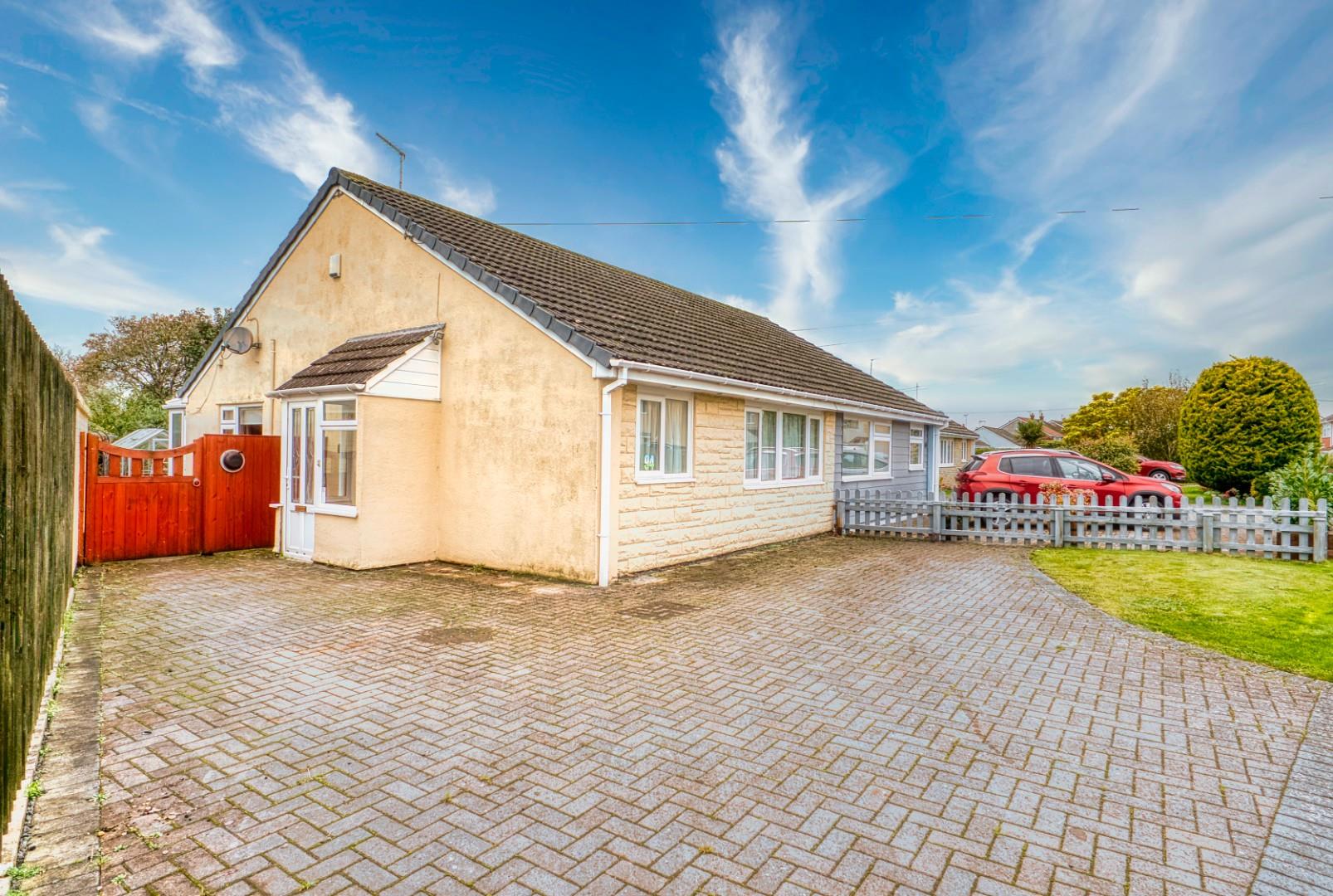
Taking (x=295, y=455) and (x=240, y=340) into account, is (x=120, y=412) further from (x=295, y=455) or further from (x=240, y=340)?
(x=295, y=455)

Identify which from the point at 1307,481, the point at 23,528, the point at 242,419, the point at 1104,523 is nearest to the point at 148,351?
the point at 242,419

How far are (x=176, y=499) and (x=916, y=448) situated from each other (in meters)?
20.1

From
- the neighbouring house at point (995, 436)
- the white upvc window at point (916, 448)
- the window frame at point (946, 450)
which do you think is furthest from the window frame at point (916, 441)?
the neighbouring house at point (995, 436)

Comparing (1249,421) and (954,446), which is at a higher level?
(1249,421)

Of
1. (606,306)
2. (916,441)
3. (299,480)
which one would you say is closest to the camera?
(299,480)

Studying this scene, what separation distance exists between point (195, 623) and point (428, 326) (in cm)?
589

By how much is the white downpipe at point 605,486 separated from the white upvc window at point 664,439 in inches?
28.7

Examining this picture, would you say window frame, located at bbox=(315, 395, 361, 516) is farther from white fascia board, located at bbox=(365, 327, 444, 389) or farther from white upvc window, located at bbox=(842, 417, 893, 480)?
white upvc window, located at bbox=(842, 417, 893, 480)

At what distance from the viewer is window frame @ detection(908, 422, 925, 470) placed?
2077 centimetres

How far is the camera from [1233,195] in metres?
13.4

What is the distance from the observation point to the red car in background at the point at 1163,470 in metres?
29.9

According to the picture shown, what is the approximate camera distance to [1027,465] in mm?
16000

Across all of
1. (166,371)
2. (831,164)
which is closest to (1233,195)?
(831,164)

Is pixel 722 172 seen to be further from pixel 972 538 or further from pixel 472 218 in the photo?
pixel 972 538
